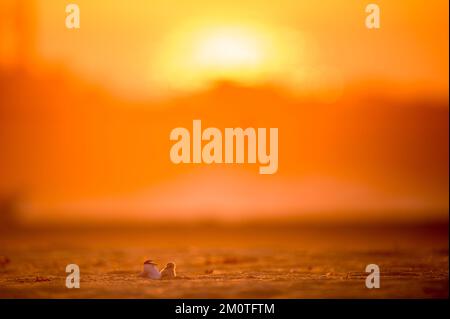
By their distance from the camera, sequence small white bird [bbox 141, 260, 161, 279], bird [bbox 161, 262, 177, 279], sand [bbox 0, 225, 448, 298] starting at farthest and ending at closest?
bird [bbox 161, 262, 177, 279] < small white bird [bbox 141, 260, 161, 279] < sand [bbox 0, 225, 448, 298]

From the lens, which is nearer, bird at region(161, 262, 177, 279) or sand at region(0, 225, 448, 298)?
sand at region(0, 225, 448, 298)

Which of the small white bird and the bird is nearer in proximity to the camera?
the small white bird

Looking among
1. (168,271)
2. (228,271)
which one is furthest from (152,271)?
(228,271)

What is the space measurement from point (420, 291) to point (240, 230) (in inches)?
931

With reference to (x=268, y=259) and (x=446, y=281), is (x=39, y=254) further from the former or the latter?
(x=446, y=281)

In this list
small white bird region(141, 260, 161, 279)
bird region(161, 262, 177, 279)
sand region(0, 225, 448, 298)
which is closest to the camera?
sand region(0, 225, 448, 298)

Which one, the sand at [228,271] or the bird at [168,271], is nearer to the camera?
the sand at [228,271]

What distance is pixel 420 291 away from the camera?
14789mm

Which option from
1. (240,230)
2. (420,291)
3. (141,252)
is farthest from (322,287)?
(240,230)

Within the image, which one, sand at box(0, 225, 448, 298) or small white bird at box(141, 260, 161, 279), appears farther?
small white bird at box(141, 260, 161, 279)

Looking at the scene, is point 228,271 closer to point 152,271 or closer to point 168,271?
point 168,271

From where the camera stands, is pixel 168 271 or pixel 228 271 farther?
pixel 228 271

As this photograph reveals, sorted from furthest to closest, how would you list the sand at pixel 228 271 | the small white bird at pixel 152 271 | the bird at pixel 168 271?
the bird at pixel 168 271 → the small white bird at pixel 152 271 → the sand at pixel 228 271
